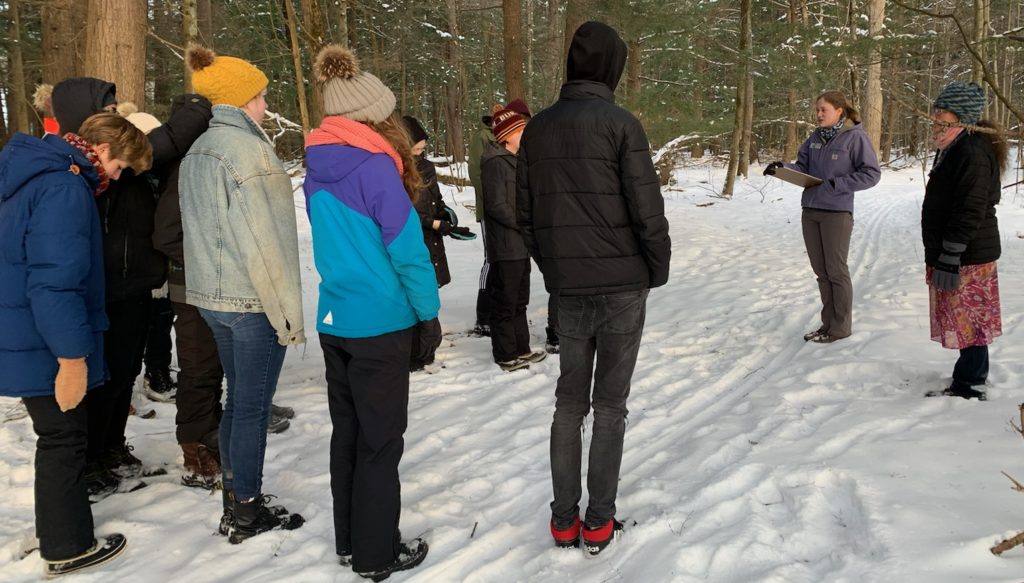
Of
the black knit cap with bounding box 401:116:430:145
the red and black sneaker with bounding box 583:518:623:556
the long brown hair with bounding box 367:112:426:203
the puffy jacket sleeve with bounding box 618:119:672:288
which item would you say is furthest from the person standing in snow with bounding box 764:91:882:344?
the long brown hair with bounding box 367:112:426:203

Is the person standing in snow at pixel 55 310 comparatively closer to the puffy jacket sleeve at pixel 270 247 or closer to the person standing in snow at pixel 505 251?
the puffy jacket sleeve at pixel 270 247

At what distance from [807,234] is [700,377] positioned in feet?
5.70

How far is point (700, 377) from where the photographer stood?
514 cm

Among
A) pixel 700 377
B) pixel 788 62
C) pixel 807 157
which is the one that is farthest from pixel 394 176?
pixel 788 62

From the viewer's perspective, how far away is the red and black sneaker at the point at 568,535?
2.96m

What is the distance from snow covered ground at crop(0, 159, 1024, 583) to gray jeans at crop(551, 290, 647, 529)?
0.26 m

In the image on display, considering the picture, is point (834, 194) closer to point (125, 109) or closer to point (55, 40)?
point (125, 109)

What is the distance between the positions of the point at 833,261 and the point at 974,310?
5.00 ft

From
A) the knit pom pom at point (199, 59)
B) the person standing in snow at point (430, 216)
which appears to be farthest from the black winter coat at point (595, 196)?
the person standing in snow at point (430, 216)

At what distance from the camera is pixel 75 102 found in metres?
3.39

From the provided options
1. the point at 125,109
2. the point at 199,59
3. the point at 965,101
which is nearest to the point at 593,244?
the point at 199,59

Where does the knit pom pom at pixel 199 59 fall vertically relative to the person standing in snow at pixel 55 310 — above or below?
above

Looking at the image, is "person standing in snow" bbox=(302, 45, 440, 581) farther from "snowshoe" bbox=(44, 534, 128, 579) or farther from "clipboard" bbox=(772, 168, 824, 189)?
"clipboard" bbox=(772, 168, 824, 189)

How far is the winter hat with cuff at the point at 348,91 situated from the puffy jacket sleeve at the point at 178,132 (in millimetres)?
1139
